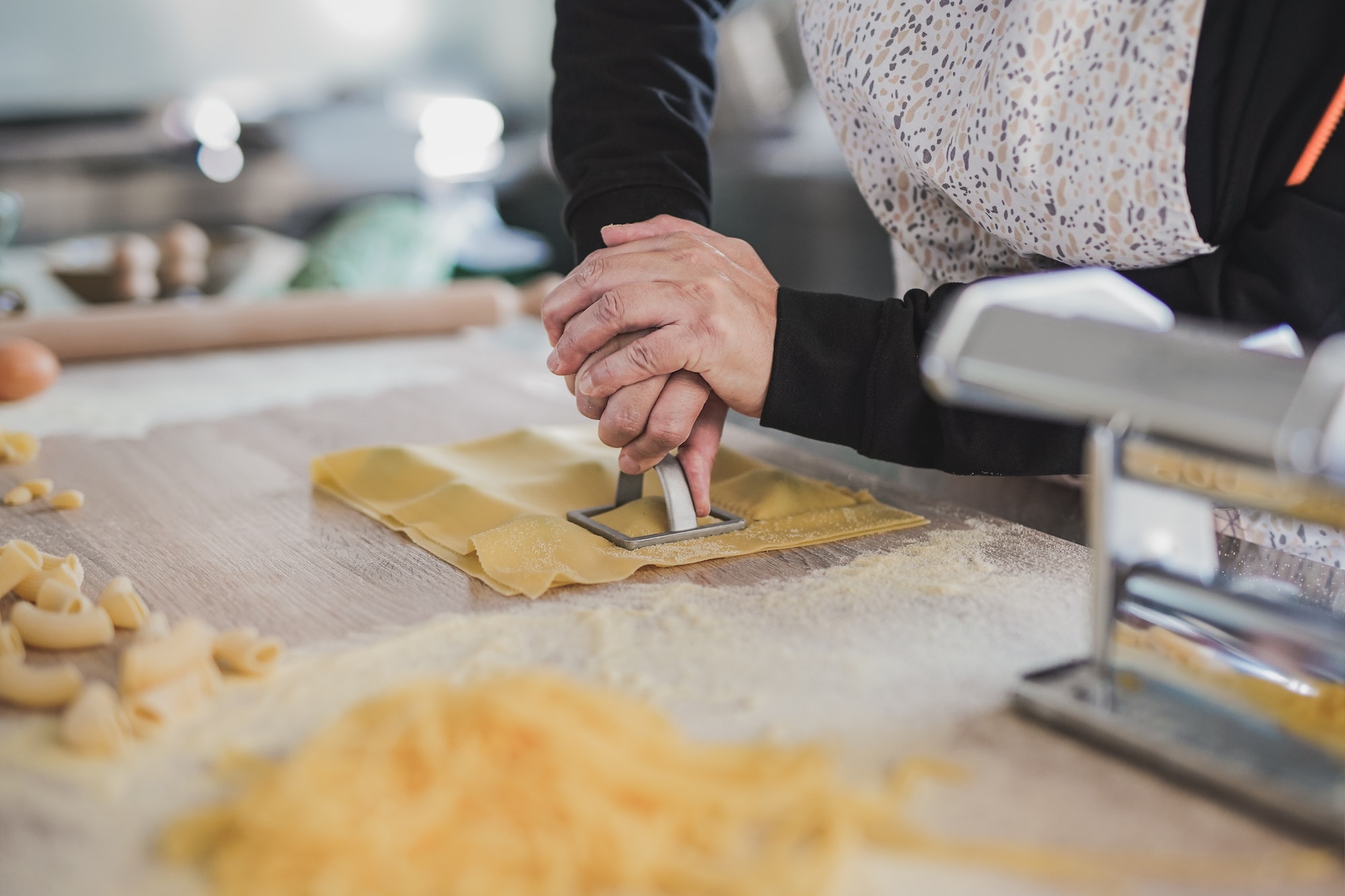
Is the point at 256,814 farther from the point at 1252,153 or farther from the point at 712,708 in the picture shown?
the point at 1252,153

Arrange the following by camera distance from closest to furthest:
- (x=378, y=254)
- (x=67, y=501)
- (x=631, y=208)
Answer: (x=67, y=501) < (x=631, y=208) < (x=378, y=254)

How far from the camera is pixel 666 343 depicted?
84 cm

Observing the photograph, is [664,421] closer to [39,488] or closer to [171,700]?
[171,700]

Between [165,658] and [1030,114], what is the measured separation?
2.22ft

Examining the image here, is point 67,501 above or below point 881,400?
below

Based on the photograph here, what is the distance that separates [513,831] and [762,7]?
2681mm

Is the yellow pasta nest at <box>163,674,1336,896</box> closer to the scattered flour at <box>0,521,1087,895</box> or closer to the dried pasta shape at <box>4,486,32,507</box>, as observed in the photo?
the scattered flour at <box>0,521,1087,895</box>

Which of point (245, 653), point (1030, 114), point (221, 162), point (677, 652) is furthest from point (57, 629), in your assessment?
point (221, 162)

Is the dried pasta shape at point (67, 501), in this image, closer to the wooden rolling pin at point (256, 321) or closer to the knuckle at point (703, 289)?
the knuckle at point (703, 289)

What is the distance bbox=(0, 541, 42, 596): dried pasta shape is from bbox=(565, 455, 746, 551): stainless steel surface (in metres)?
0.37

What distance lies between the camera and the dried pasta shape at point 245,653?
640 mm

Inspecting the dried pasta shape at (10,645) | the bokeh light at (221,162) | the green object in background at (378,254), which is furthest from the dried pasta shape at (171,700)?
the bokeh light at (221,162)

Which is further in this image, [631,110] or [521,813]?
[631,110]

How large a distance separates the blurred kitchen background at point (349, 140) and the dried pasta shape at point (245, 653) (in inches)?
60.1
